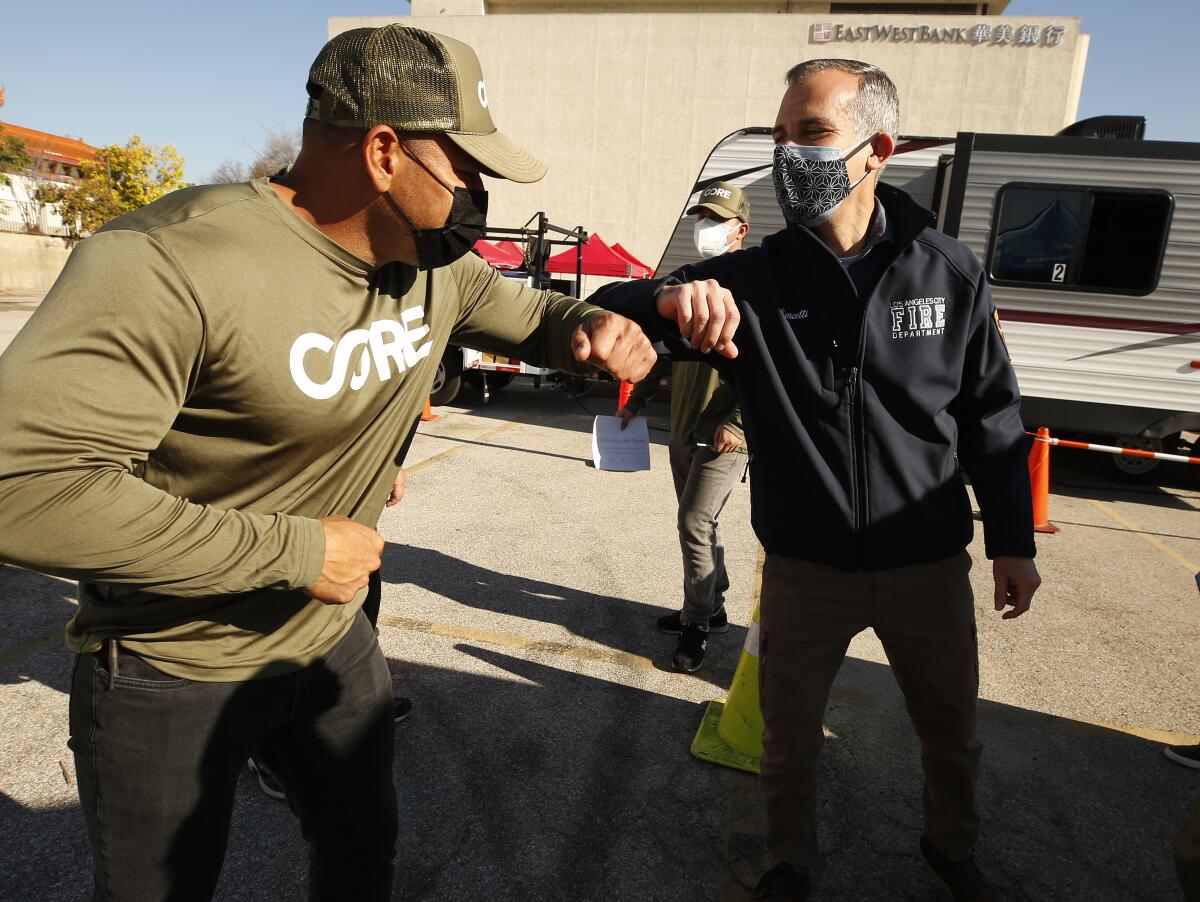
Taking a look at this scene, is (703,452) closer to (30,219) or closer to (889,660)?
(889,660)

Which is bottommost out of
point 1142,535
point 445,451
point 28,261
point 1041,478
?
point 1142,535

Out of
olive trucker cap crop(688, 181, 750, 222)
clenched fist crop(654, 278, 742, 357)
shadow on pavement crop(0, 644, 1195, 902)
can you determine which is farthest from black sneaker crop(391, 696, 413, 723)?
olive trucker cap crop(688, 181, 750, 222)

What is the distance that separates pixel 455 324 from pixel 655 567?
3596mm

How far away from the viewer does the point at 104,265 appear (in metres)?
1.13

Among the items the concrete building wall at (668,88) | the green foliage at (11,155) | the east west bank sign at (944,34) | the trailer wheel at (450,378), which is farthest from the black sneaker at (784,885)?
the green foliage at (11,155)

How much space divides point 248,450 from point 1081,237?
8.79 m

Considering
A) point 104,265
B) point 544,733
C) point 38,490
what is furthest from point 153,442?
point 544,733

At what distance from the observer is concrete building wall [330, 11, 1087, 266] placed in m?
20.8

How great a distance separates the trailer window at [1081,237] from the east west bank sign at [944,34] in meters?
16.5

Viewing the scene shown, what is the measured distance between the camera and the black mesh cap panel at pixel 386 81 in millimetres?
1409

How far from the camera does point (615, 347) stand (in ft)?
5.91

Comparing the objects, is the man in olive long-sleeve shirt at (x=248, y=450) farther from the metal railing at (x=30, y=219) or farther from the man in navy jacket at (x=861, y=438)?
Result: the metal railing at (x=30, y=219)

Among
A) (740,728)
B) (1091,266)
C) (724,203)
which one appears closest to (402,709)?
(740,728)

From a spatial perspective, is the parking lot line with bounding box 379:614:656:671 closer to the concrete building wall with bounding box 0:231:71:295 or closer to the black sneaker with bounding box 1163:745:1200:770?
the black sneaker with bounding box 1163:745:1200:770
